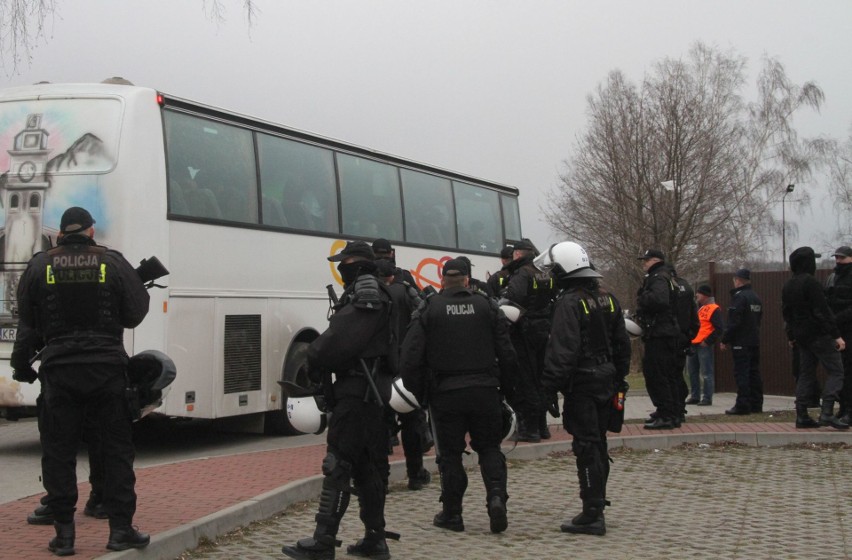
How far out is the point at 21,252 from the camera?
35.3 ft

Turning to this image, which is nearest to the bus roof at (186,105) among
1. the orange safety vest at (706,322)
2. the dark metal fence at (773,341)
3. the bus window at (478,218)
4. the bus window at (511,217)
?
the bus window at (478,218)

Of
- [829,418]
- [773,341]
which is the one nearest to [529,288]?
[829,418]

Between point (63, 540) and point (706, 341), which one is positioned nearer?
point (63, 540)

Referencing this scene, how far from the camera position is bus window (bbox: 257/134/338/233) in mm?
12562

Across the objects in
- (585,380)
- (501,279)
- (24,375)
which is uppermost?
(501,279)

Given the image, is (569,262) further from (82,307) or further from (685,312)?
(685,312)

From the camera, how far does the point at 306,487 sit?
8500 mm

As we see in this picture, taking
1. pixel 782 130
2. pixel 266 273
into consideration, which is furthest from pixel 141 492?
pixel 782 130

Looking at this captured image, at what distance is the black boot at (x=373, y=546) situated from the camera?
6477 mm

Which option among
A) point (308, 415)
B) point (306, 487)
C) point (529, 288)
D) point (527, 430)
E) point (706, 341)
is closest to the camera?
point (308, 415)

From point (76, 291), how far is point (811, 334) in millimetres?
8508

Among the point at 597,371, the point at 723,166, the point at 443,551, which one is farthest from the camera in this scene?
the point at 723,166

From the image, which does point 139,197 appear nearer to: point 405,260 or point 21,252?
point 21,252

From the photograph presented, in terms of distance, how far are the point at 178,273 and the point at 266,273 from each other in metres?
1.58
